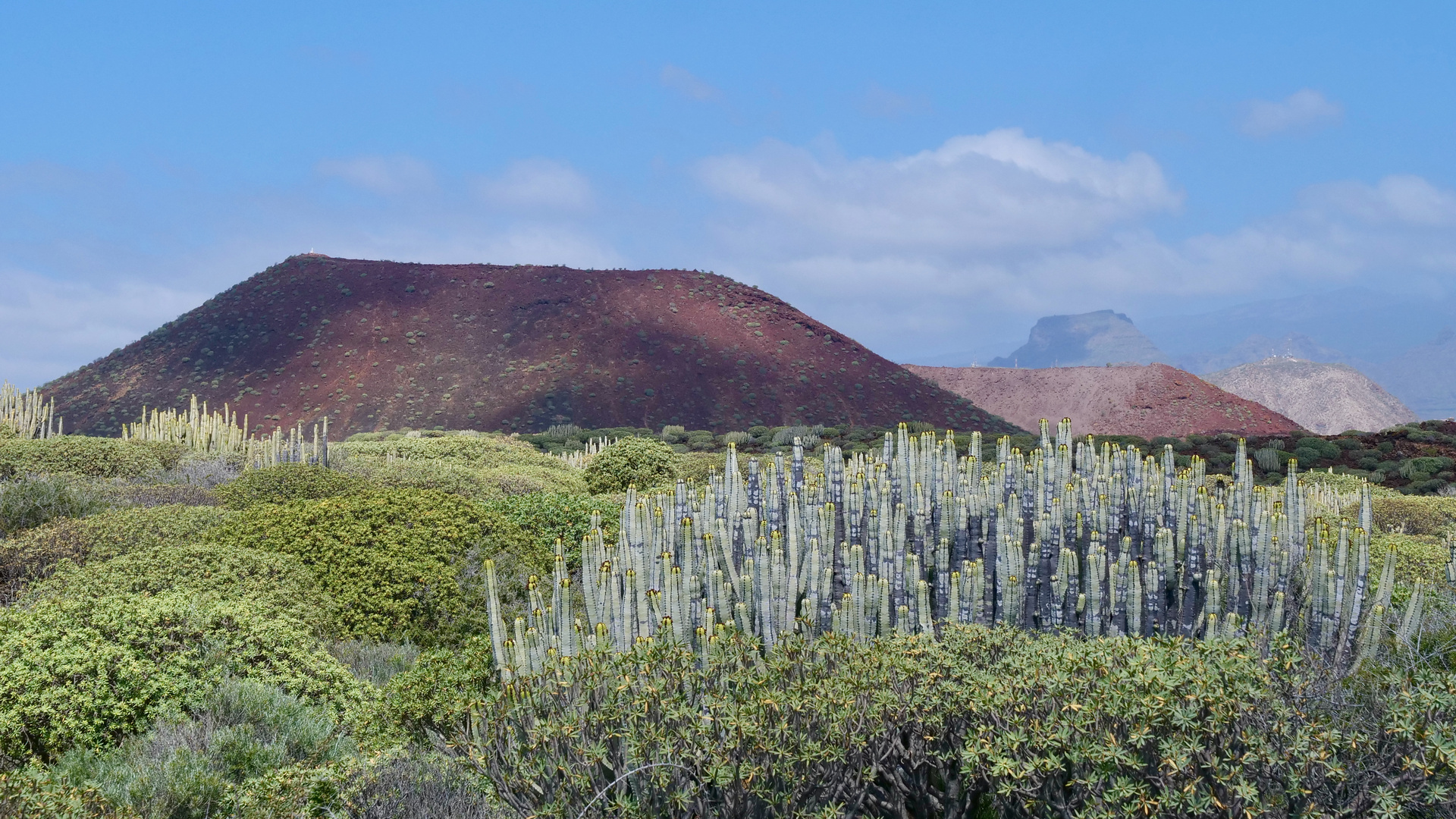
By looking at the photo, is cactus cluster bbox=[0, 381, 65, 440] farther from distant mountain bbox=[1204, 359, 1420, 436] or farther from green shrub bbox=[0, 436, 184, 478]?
distant mountain bbox=[1204, 359, 1420, 436]

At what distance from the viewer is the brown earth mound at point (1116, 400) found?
60219mm

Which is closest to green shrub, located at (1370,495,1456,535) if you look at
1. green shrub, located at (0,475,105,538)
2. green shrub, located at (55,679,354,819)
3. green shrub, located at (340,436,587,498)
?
green shrub, located at (340,436,587,498)

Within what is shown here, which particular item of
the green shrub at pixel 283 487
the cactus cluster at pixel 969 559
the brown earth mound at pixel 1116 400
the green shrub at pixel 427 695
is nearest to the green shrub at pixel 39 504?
the green shrub at pixel 283 487

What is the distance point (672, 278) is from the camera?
6619 cm

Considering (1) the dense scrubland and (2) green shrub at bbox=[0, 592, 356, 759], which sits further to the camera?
(2) green shrub at bbox=[0, 592, 356, 759]

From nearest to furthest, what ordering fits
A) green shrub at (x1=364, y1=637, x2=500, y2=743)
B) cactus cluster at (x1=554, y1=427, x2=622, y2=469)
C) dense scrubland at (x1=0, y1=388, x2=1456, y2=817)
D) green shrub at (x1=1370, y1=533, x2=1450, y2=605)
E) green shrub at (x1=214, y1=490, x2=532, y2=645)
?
1. dense scrubland at (x1=0, y1=388, x2=1456, y2=817)
2. green shrub at (x1=364, y1=637, x2=500, y2=743)
3. green shrub at (x1=214, y1=490, x2=532, y2=645)
4. green shrub at (x1=1370, y1=533, x2=1450, y2=605)
5. cactus cluster at (x1=554, y1=427, x2=622, y2=469)

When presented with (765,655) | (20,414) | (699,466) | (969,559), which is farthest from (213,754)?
(20,414)

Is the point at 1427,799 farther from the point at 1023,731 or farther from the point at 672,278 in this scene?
the point at 672,278

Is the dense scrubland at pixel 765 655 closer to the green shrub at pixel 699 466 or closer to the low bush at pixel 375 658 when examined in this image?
the low bush at pixel 375 658

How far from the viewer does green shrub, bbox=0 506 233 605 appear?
375 inches

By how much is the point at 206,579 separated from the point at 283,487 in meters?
5.23

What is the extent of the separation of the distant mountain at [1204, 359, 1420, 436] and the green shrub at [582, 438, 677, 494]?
94073mm

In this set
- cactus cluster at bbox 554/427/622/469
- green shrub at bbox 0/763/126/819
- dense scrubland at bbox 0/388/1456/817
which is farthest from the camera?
cactus cluster at bbox 554/427/622/469

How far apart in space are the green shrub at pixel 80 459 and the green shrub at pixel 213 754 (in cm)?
1254
